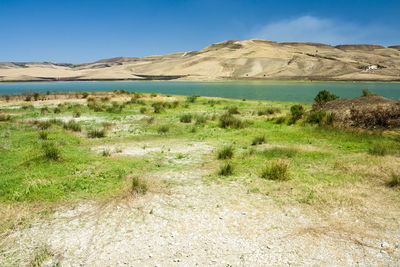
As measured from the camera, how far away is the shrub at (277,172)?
7629 mm

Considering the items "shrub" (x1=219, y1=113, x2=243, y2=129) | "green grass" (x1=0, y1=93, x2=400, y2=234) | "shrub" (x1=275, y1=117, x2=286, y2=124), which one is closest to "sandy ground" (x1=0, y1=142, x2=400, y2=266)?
"green grass" (x1=0, y1=93, x2=400, y2=234)

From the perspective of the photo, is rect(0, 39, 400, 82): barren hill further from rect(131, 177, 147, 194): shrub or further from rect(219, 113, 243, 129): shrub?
rect(131, 177, 147, 194): shrub

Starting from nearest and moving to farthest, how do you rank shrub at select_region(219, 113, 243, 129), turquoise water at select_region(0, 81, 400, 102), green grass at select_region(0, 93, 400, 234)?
green grass at select_region(0, 93, 400, 234), shrub at select_region(219, 113, 243, 129), turquoise water at select_region(0, 81, 400, 102)

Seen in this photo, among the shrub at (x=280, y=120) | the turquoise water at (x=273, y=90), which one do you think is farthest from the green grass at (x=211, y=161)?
the turquoise water at (x=273, y=90)

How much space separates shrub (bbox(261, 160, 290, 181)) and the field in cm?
3

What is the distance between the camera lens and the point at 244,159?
9570 mm

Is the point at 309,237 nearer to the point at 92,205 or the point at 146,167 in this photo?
the point at 92,205

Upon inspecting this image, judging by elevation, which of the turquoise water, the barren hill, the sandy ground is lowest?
the sandy ground

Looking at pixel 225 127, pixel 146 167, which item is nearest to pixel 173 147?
pixel 146 167

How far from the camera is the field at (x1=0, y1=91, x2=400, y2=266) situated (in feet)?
15.1

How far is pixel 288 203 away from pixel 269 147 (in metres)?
5.11

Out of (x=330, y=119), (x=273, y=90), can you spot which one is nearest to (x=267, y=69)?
(x=273, y=90)

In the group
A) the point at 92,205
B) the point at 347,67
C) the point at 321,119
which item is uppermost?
the point at 347,67

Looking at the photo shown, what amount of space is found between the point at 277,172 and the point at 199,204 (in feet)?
8.48
